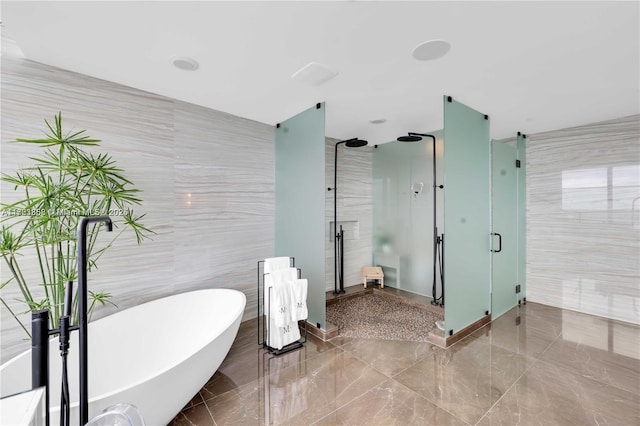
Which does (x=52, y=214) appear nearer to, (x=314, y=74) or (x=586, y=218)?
(x=314, y=74)

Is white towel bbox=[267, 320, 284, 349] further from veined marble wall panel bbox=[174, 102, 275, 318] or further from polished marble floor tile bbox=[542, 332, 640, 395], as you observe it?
polished marble floor tile bbox=[542, 332, 640, 395]

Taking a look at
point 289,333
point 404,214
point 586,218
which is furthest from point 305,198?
point 586,218

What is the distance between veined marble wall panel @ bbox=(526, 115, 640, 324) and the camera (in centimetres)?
308

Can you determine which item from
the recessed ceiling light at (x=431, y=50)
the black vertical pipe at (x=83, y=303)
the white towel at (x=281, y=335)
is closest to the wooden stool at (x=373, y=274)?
the white towel at (x=281, y=335)

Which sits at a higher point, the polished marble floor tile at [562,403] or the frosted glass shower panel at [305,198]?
the frosted glass shower panel at [305,198]

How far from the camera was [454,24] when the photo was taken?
61.7 inches

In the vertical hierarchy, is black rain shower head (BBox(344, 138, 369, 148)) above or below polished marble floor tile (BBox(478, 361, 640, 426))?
above

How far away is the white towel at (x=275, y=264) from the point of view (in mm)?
2598

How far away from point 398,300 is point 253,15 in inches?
148

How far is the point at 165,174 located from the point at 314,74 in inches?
66.6

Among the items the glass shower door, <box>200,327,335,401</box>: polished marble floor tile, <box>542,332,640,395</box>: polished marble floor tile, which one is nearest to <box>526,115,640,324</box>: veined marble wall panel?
the glass shower door

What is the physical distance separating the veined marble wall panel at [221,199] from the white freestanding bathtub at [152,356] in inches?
18.0

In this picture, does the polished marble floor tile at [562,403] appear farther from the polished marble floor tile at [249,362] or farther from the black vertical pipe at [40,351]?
the black vertical pipe at [40,351]

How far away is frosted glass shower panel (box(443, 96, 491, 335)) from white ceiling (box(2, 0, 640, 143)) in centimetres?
26
